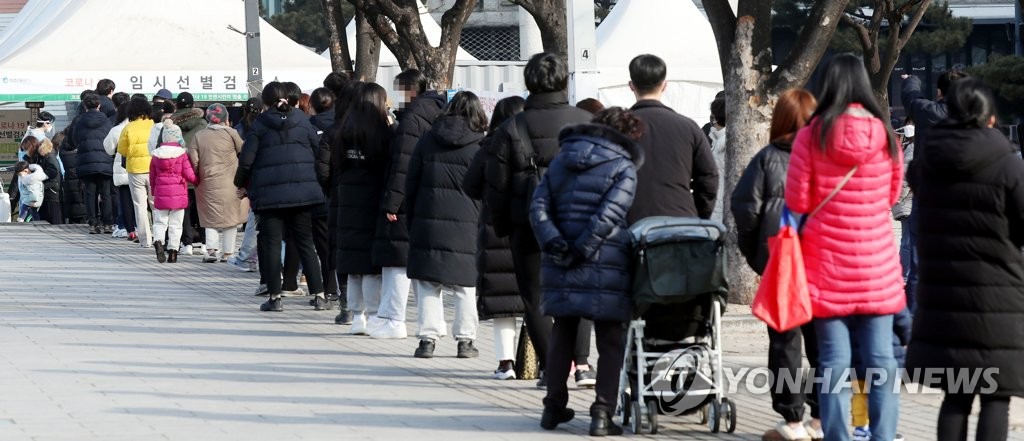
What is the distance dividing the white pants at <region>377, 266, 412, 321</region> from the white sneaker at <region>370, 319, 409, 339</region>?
0.16 feet

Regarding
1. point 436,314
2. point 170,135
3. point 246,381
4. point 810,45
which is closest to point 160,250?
point 170,135

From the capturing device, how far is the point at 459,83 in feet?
84.1

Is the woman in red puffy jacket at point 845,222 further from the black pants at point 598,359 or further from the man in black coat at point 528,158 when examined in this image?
the man in black coat at point 528,158

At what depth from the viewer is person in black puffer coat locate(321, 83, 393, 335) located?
37.2 feet

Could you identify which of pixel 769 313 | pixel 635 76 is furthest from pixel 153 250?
pixel 769 313

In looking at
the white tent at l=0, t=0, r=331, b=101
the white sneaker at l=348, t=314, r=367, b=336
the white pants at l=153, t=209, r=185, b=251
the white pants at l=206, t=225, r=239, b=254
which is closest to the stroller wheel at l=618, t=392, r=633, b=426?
the white sneaker at l=348, t=314, r=367, b=336

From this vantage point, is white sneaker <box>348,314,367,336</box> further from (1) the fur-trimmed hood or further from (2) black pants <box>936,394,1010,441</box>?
(2) black pants <box>936,394,1010,441</box>

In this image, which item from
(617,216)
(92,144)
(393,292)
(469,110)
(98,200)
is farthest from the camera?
(98,200)

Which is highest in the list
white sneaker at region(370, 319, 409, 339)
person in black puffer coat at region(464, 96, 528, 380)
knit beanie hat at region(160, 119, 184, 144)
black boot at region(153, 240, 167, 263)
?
knit beanie hat at region(160, 119, 184, 144)

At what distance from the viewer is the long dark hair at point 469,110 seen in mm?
10055

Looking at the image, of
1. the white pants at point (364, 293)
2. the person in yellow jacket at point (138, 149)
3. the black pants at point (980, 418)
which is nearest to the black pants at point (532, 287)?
the black pants at point (980, 418)

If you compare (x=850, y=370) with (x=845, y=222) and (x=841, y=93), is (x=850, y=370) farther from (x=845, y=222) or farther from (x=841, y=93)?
(x=841, y=93)

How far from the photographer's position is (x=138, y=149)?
1955 centimetres

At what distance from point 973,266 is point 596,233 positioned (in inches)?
70.5
